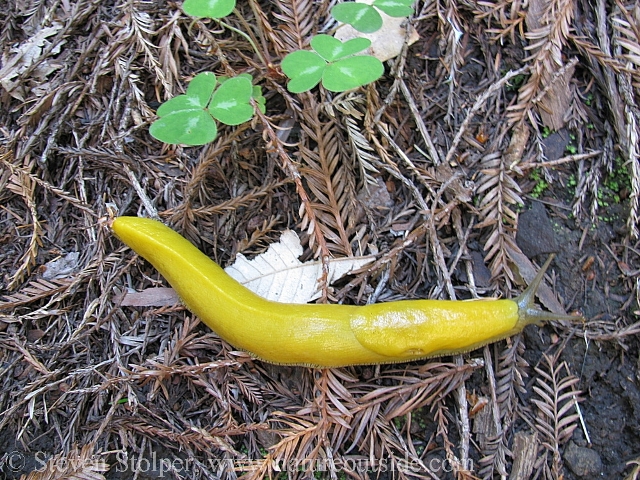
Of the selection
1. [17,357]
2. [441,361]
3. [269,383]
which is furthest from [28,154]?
[441,361]

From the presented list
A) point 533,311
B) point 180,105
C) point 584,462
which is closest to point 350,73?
point 180,105

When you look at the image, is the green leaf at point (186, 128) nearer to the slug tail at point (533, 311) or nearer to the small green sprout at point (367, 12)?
the small green sprout at point (367, 12)

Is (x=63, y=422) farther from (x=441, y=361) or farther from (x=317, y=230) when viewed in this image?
(x=441, y=361)

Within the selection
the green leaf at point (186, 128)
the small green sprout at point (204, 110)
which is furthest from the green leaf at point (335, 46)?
the green leaf at point (186, 128)

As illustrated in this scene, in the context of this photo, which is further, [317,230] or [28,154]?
[28,154]

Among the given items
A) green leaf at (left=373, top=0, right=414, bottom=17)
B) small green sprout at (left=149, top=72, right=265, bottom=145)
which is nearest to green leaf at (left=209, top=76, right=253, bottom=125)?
small green sprout at (left=149, top=72, right=265, bottom=145)

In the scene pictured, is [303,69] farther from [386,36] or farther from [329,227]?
[329,227]
